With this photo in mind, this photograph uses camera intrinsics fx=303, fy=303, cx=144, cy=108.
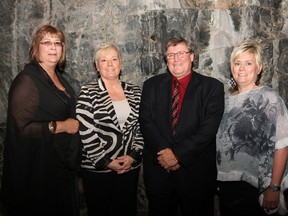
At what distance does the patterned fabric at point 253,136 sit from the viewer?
2.24 metres

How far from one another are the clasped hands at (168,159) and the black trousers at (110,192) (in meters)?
0.35

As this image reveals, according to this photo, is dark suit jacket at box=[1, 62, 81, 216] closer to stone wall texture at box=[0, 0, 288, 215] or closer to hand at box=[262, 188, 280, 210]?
stone wall texture at box=[0, 0, 288, 215]

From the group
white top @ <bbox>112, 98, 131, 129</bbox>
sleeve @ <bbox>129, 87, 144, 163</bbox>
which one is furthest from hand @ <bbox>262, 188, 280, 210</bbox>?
white top @ <bbox>112, 98, 131, 129</bbox>

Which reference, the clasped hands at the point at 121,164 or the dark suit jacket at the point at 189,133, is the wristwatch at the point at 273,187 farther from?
the clasped hands at the point at 121,164

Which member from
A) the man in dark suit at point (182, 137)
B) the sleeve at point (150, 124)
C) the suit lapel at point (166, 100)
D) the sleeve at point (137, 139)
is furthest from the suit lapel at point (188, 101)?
the sleeve at point (137, 139)

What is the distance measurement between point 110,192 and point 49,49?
Answer: 1380 millimetres

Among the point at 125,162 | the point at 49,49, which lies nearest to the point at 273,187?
the point at 125,162

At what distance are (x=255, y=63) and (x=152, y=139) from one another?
106 centimetres

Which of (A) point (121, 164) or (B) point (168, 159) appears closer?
(B) point (168, 159)

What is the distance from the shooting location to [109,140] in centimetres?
268

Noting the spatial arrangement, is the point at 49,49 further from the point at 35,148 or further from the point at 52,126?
the point at 35,148

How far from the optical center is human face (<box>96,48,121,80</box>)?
2.77 metres

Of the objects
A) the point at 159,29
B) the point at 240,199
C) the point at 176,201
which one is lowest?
the point at 176,201

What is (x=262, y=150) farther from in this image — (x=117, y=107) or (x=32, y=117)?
(x=32, y=117)
